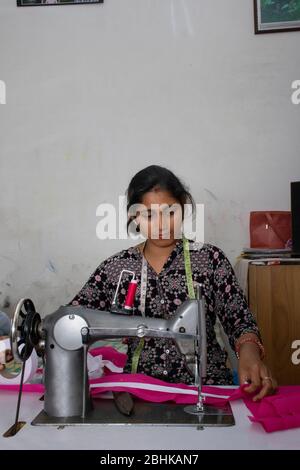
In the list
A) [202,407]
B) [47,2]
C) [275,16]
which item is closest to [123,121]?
[47,2]

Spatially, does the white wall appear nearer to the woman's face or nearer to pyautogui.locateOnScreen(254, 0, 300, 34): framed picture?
pyautogui.locateOnScreen(254, 0, 300, 34): framed picture

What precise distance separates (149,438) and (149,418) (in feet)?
0.41

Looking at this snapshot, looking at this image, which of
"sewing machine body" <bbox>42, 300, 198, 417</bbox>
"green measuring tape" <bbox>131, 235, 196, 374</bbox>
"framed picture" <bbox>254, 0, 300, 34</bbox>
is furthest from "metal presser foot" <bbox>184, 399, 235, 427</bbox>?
"framed picture" <bbox>254, 0, 300, 34</bbox>

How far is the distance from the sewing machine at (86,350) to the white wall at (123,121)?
1.81m

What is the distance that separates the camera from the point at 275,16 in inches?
121

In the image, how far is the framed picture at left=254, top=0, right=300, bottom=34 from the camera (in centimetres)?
308

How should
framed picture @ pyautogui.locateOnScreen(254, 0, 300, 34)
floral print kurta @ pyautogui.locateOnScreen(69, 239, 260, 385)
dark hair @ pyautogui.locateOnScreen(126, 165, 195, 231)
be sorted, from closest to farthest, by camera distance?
floral print kurta @ pyautogui.locateOnScreen(69, 239, 260, 385)
dark hair @ pyautogui.locateOnScreen(126, 165, 195, 231)
framed picture @ pyautogui.locateOnScreen(254, 0, 300, 34)

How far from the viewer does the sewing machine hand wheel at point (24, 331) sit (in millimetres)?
1271

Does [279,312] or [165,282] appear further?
[279,312]

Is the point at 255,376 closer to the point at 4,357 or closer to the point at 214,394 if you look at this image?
the point at 214,394

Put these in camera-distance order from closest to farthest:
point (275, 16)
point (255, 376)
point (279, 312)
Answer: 1. point (255, 376)
2. point (279, 312)
3. point (275, 16)

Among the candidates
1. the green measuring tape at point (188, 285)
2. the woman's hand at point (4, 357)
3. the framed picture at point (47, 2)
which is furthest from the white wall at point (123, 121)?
the woman's hand at point (4, 357)

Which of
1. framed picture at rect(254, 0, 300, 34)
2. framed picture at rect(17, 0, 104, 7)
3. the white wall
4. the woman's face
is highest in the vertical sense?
framed picture at rect(17, 0, 104, 7)

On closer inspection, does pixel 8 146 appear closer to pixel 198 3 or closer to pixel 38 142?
pixel 38 142
